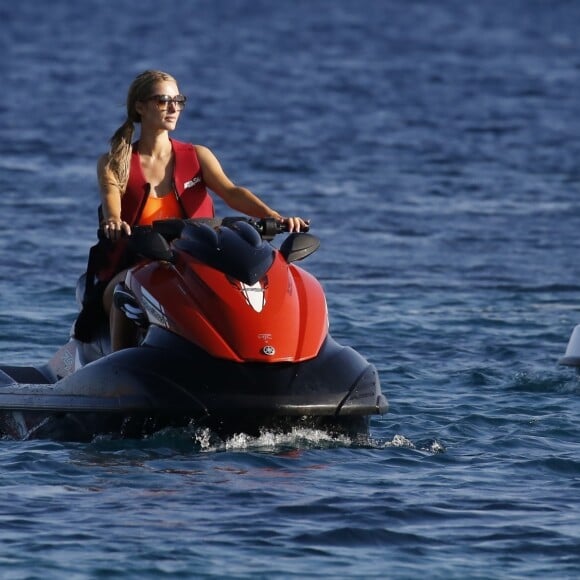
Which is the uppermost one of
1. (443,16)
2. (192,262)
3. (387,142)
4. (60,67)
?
(443,16)

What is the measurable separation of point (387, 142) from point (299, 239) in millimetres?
17215

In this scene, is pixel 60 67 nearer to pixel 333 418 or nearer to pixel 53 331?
pixel 53 331

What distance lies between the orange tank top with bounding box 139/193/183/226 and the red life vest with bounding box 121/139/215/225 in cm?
2

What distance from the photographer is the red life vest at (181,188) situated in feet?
28.9

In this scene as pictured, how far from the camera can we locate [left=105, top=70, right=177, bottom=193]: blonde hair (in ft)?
28.6

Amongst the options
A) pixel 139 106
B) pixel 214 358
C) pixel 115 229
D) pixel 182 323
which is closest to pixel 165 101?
pixel 139 106

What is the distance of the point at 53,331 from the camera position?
465 inches

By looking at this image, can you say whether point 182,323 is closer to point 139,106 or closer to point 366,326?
point 139,106

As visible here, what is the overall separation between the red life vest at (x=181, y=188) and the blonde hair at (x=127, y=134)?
50 millimetres

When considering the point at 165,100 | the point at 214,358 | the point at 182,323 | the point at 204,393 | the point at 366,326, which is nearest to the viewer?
the point at 204,393

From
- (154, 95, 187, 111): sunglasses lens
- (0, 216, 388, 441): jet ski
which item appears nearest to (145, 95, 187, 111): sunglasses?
(154, 95, 187, 111): sunglasses lens

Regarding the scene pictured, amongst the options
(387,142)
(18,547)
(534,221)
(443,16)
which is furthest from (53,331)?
(443,16)

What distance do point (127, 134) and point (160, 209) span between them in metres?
0.39

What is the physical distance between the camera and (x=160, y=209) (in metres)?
8.87
